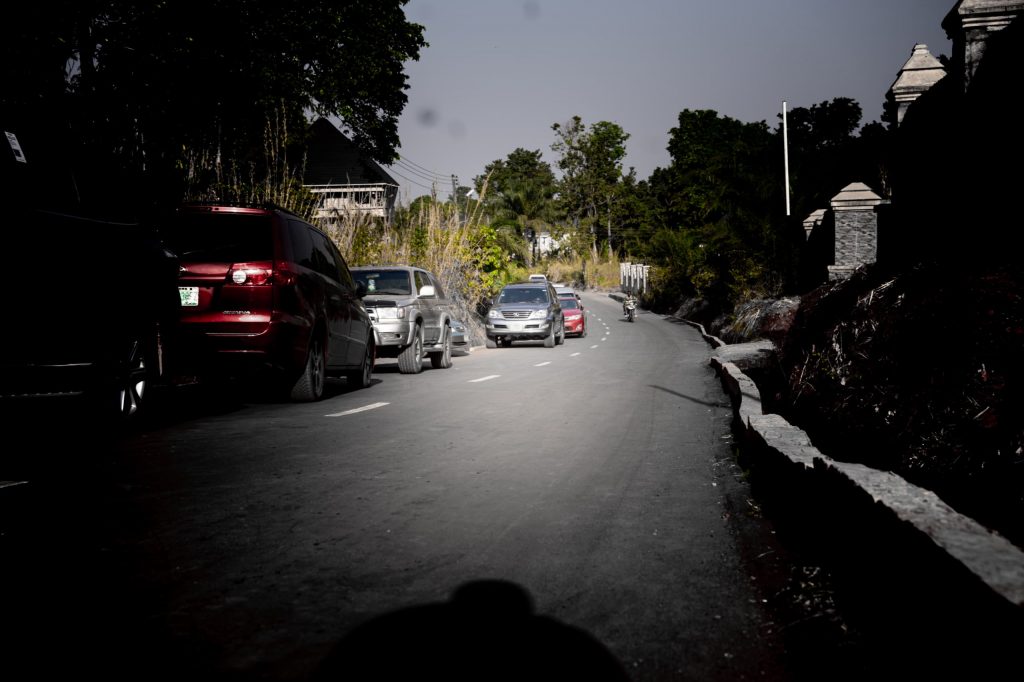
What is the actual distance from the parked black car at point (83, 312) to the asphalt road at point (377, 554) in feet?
1.66

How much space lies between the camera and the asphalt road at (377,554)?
2682 millimetres

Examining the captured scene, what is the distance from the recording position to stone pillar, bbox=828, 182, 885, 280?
15672mm

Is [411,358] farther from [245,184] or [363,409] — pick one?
[245,184]

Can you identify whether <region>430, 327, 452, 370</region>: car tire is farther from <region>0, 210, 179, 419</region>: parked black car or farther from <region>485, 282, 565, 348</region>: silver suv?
<region>0, 210, 179, 419</region>: parked black car

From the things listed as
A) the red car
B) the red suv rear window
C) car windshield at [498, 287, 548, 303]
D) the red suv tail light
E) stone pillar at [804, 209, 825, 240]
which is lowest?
the red car

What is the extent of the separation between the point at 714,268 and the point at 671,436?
2267 centimetres

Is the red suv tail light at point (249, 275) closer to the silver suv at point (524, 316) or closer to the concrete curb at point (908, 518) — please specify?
the concrete curb at point (908, 518)

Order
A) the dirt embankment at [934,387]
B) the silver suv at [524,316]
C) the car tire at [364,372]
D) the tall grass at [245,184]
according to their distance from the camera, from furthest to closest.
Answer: the silver suv at [524,316]
the tall grass at [245,184]
the car tire at [364,372]
the dirt embankment at [934,387]

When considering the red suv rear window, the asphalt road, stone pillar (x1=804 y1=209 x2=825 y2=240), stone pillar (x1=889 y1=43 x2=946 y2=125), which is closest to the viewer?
the asphalt road

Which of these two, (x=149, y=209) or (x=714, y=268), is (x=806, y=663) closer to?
(x=149, y=209)

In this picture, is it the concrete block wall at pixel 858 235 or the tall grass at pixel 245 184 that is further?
the concrete block wall at pixel 858 235

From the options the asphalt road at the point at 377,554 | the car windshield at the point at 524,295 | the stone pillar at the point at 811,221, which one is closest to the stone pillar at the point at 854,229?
the stone pillar at the point at 811,221

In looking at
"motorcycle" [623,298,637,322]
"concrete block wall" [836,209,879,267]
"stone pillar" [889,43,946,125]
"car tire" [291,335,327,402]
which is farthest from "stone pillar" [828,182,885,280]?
"motorcycle" [623,298,637,322]

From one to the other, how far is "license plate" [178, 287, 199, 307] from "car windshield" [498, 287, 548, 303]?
16.1 meters
